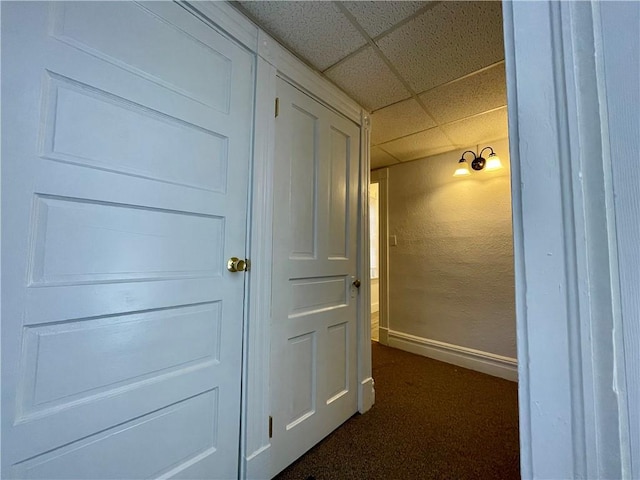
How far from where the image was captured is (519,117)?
40cm

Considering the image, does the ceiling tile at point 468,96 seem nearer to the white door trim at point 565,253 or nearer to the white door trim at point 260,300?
the white door trim at point 260,300

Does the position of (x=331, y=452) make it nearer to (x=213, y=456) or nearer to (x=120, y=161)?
(x=213, y=456)

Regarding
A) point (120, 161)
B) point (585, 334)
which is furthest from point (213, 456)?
point (585, 334)

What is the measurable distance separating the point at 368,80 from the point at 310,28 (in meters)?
0.51

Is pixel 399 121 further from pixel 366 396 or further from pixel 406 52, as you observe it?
pixel 366 396

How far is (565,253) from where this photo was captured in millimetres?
349

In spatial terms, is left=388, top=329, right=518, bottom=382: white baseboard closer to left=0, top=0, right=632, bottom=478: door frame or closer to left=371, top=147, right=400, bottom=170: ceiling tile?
left=371, top=147, right=400, bottom=170: ceiling tile

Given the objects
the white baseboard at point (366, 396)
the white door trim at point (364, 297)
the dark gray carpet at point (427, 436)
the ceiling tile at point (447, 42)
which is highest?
the ceiling tile at point (447, 42)

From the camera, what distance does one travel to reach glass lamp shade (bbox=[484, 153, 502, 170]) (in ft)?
7.74

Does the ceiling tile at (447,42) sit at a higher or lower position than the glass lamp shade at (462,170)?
higher

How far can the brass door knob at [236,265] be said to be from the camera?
3.78 feet

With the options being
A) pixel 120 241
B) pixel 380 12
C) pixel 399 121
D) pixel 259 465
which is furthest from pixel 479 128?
pixel 259 465

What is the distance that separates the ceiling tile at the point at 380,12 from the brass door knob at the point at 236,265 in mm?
1186

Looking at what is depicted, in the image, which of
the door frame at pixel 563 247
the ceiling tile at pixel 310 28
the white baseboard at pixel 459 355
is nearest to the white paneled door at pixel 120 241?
the ceiling tile at pixel 310 28
